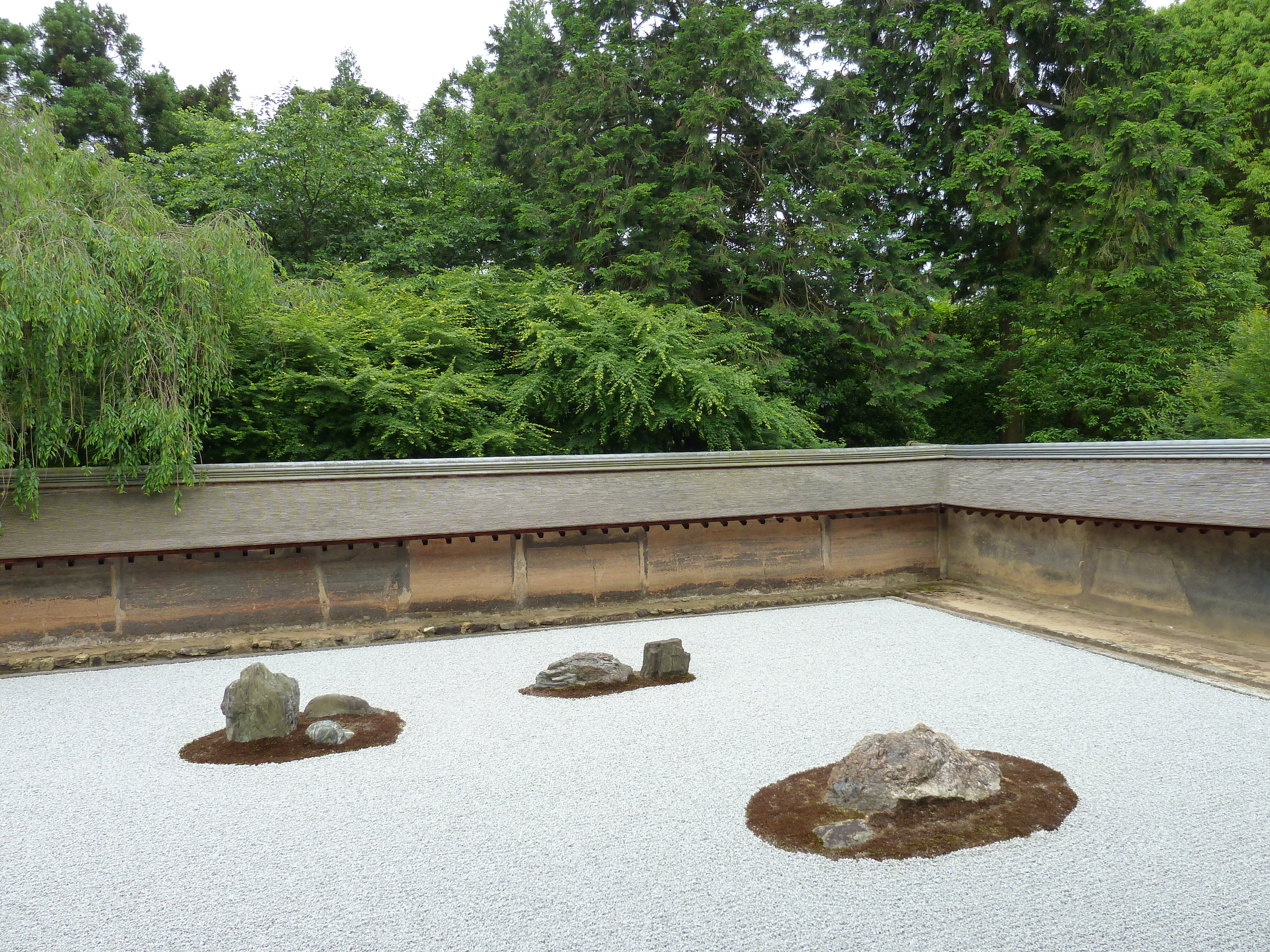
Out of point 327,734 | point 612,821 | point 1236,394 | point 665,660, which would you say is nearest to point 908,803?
point 612,821

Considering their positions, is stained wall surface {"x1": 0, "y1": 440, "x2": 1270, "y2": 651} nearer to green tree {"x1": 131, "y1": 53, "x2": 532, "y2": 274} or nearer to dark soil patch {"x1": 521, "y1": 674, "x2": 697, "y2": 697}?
dark soil patch {"x1": 521, "y1": 674, "x2": 697, "y2": 697}

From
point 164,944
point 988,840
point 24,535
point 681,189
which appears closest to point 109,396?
point 24,535

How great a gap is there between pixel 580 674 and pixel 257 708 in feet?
7.30

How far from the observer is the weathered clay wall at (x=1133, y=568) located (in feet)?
21.9

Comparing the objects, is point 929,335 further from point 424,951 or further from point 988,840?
point 424,951

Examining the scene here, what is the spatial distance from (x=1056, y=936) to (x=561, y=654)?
4835 millimetres

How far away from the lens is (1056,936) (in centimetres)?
277

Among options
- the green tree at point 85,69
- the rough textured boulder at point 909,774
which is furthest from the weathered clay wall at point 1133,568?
the green tree at point 85,69

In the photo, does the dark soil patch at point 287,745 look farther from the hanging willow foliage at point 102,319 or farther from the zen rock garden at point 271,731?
the hanging willow foliage at point 102,319

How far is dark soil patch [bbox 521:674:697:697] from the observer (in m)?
6.00

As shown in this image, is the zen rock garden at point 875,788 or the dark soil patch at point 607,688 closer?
the zen rock garden at point 875,788

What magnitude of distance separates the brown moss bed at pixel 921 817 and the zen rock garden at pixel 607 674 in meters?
2.10

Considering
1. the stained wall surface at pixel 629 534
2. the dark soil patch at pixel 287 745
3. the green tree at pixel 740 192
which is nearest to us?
the dark soil patch at pixel 287 745

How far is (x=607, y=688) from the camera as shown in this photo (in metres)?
6.11
